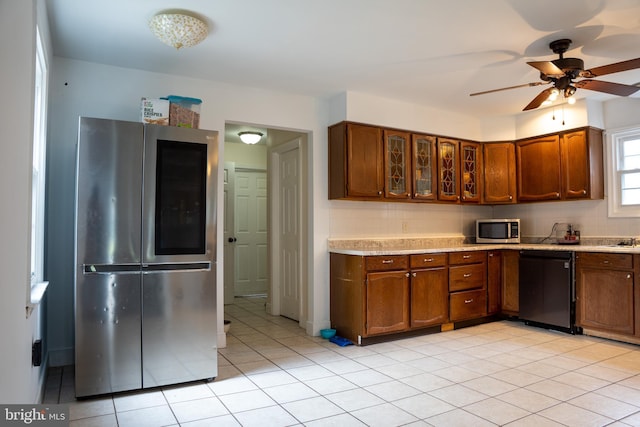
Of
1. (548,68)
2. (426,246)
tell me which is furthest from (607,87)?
(426,246)

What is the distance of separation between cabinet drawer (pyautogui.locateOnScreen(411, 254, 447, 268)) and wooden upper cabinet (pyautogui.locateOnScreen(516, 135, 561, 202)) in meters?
1.57

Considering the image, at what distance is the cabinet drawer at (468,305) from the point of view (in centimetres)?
473

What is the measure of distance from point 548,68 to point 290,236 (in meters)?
3.18

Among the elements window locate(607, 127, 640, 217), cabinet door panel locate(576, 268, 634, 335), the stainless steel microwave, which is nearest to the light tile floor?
cabinet door panel locate(576, 268, 634, 335)

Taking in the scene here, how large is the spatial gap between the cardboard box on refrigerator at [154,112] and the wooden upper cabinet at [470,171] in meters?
3.58

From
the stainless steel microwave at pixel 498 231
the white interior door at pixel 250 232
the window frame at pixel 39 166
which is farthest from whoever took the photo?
Answer: the white interior door at pixel 250 232

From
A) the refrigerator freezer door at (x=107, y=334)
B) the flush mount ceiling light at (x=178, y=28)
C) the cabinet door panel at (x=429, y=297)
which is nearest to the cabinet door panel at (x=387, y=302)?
the cabinet door panel at (x=429, y=297)

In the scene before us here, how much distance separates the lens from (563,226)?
5.23 metres

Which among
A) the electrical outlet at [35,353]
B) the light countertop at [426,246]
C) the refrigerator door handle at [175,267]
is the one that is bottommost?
the electrical outlet at [35,353]

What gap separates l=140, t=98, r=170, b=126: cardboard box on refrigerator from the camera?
319 cm

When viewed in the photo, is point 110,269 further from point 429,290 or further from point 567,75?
point 567,75

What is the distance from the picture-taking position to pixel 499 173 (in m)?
5.52

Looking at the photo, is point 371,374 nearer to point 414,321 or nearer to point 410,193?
point 414,321

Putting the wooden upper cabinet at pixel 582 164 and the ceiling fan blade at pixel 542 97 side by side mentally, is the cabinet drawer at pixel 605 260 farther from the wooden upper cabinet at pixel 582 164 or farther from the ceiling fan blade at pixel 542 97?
the ceiling fan blade at pixel 542 97
